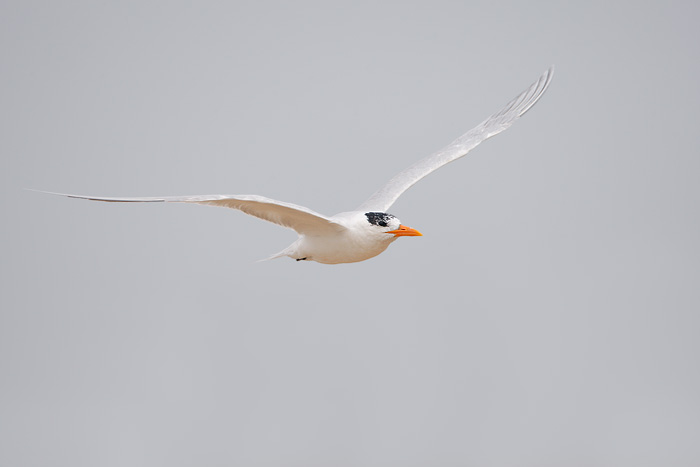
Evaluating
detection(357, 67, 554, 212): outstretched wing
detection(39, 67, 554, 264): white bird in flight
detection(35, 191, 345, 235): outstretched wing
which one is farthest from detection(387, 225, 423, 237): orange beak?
detection(357, 67, 554, 212): outstretched wing

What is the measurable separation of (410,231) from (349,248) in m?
0.44

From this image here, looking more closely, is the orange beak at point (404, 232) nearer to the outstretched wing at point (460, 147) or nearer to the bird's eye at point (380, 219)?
the bird's eye at point (380, 219)

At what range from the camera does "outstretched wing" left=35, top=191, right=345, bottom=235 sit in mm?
5164

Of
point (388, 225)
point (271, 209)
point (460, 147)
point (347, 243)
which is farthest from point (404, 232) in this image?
point (460, 147)

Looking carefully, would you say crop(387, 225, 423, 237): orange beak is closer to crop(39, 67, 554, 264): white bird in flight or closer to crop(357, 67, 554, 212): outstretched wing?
crop(39, 67, 554, 264): white bird in flight

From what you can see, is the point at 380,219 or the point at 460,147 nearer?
the point at 380,219

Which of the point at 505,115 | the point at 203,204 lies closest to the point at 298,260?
the point at 203,204

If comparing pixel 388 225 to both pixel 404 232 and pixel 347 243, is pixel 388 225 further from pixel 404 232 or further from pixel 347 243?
pixel 347 243

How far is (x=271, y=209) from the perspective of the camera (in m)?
6.00

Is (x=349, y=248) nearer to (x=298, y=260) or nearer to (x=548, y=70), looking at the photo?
(x=298, y=260)

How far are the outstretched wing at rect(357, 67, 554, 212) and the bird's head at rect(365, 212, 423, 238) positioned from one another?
0.74 meters

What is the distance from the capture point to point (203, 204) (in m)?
5.46

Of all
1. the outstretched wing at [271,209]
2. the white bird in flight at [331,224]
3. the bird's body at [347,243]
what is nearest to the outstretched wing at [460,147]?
the white bird in flight at [331,224]

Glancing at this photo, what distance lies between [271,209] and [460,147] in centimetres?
247
